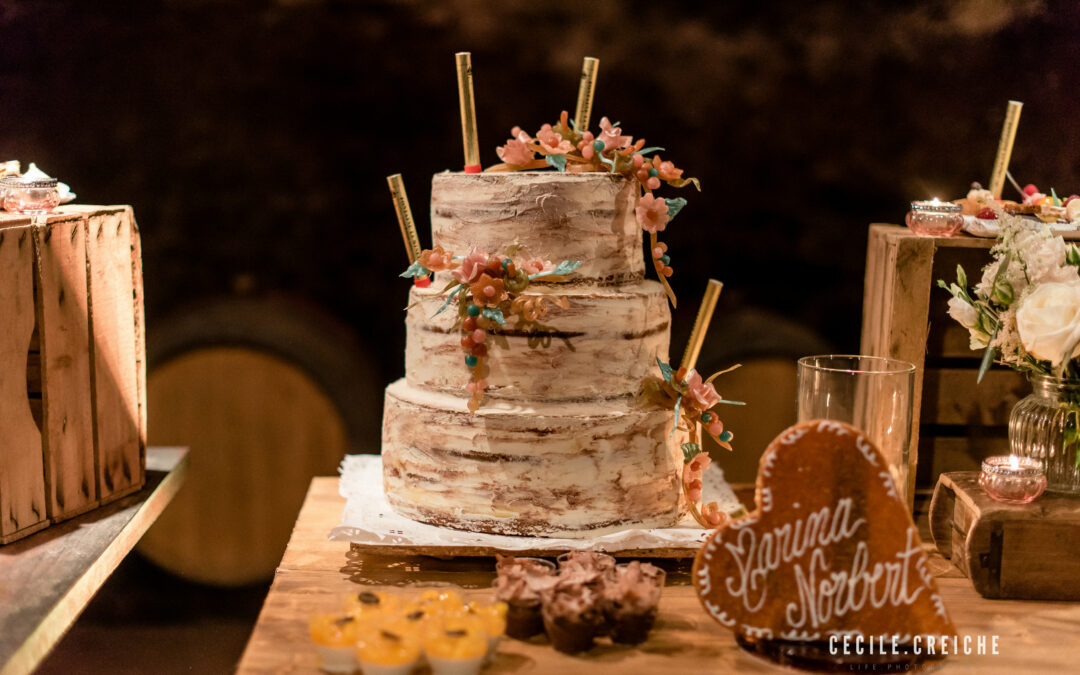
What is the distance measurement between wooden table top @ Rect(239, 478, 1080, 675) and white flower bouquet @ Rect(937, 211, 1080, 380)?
1.35 ft

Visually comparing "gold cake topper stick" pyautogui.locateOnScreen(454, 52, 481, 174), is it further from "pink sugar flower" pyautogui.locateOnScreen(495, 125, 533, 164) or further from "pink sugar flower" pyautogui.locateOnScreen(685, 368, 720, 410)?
"pink sugar flower" pyautogui.locateOnScreen(685, 368, 720, 410)

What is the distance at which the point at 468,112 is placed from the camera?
6.36 feet

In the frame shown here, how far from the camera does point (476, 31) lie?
2.35 metres

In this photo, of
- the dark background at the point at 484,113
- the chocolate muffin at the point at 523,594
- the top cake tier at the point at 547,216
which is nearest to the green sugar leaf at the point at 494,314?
the top cake tier at the point at 547,216

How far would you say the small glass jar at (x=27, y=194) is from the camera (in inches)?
72.7

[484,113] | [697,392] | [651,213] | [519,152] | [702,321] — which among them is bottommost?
[697,392]

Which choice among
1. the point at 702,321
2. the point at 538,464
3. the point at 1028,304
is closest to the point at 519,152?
the point at 702,321

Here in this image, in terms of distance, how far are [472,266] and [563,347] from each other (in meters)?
0.23

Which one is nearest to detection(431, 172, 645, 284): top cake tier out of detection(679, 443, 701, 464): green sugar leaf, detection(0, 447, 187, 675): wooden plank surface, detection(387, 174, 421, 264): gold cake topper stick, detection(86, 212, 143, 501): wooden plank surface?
detection(387, 174, 421, 264): gold cake topper stick

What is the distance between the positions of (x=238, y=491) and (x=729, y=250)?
1386 mm

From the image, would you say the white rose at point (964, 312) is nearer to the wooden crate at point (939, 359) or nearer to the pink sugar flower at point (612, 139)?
the wooden crate at point (939, 359)

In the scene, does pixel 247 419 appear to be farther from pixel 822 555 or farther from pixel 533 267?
pixel 822 555

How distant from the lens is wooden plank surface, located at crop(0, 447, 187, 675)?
1.44 metres

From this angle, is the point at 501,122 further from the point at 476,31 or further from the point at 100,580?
the point at 100,580
